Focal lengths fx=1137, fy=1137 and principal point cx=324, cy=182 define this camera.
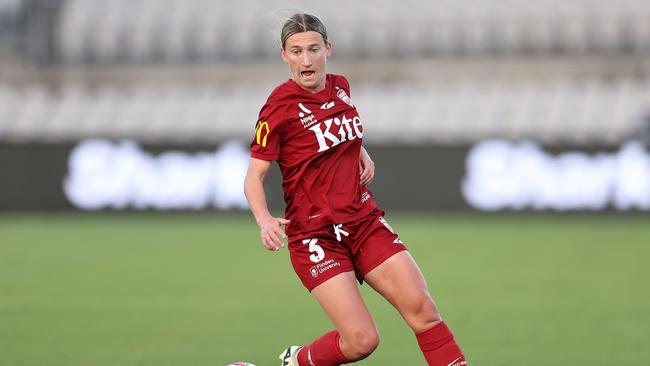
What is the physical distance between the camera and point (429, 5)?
838 inches

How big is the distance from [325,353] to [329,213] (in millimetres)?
693

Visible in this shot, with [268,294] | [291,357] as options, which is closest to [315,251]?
[291,357]

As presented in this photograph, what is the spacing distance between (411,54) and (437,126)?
7.67 ft

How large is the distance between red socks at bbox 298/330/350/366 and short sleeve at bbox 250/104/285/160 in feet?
3.03

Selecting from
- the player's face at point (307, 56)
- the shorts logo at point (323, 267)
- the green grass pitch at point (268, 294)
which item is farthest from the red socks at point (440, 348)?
the green grass pitch at point (268, 294)

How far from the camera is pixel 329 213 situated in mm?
5363

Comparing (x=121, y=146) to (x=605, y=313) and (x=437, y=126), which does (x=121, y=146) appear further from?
(x=605, y=313)

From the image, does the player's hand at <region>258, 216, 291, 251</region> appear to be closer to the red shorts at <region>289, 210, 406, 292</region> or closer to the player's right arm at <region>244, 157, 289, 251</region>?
the player's right arm at <region>244, 157, 289, 251</region>

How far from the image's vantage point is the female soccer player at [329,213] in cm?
524

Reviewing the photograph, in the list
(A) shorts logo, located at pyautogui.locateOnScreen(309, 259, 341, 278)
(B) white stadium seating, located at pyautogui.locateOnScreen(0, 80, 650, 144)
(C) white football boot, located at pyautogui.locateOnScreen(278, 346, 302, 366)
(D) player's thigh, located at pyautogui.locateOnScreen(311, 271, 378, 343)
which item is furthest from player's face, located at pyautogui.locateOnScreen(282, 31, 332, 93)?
(B) white stadium seating, located at pyautogui.locateOnScreen(0, 80, 650, 144)

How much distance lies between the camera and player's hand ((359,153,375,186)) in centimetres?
566

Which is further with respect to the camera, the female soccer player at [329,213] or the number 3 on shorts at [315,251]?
the number 3 on shorts at [315,251]

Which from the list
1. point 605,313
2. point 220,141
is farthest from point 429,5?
point 605,313

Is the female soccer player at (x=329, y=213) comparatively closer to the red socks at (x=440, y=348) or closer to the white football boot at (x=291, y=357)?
the red socks at (x=440, y=348)
